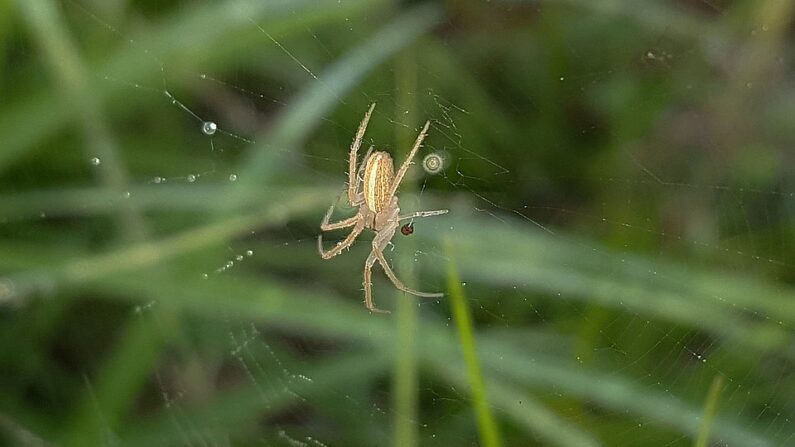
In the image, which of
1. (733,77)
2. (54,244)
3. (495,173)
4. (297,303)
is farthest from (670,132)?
(54,244)

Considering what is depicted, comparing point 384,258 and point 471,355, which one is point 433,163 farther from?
point 471,355

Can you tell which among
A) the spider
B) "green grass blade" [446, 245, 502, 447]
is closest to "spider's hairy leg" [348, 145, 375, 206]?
the spider

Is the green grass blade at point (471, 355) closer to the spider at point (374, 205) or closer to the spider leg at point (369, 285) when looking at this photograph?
the spider at point (374, 205)

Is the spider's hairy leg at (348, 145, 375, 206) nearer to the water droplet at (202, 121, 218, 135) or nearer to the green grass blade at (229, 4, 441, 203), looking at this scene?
the green grass blade at (229, 4, 441, 203)

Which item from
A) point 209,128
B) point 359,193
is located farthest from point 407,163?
point 209,128

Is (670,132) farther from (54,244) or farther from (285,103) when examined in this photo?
(54,244)
